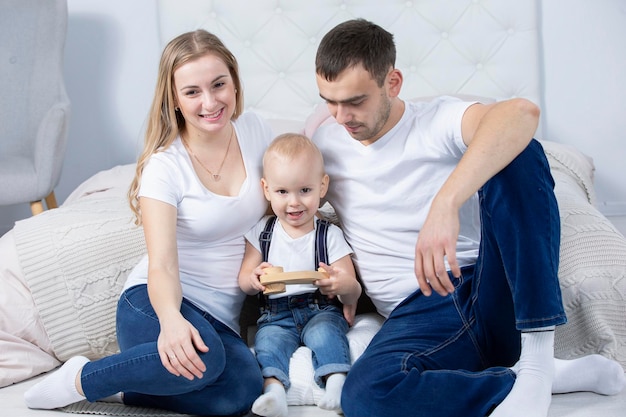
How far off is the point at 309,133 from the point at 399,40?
2.65 ft

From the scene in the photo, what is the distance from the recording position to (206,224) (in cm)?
162

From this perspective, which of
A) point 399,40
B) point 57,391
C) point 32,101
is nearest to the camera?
point 57,391

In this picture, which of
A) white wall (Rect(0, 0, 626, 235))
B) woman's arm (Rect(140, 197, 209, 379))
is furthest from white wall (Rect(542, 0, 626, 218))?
woman's arm (Rect(140, 197, 209, 379))

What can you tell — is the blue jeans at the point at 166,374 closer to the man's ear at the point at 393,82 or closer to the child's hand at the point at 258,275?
the child's hand at the point at 258,275

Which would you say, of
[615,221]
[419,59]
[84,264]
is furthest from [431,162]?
[615,221]

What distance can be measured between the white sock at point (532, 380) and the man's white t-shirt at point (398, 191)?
0.27 meters

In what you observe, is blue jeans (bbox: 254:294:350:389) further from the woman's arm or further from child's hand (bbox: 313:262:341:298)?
the woman's arm

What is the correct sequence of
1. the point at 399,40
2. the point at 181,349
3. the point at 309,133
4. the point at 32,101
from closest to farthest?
the point at 181,349
the point at 309,133
the point at 399,40
the point at 32,101

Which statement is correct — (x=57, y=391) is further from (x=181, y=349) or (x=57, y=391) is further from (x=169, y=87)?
(x=169, y=87)

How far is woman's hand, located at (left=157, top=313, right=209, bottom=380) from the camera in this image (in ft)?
4.60

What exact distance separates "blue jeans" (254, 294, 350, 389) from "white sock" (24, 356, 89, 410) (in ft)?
1.16

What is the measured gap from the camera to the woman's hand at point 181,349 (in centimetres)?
140

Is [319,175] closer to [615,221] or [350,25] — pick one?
[350,25]

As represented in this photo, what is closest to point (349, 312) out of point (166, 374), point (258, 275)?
point (258, 275)
